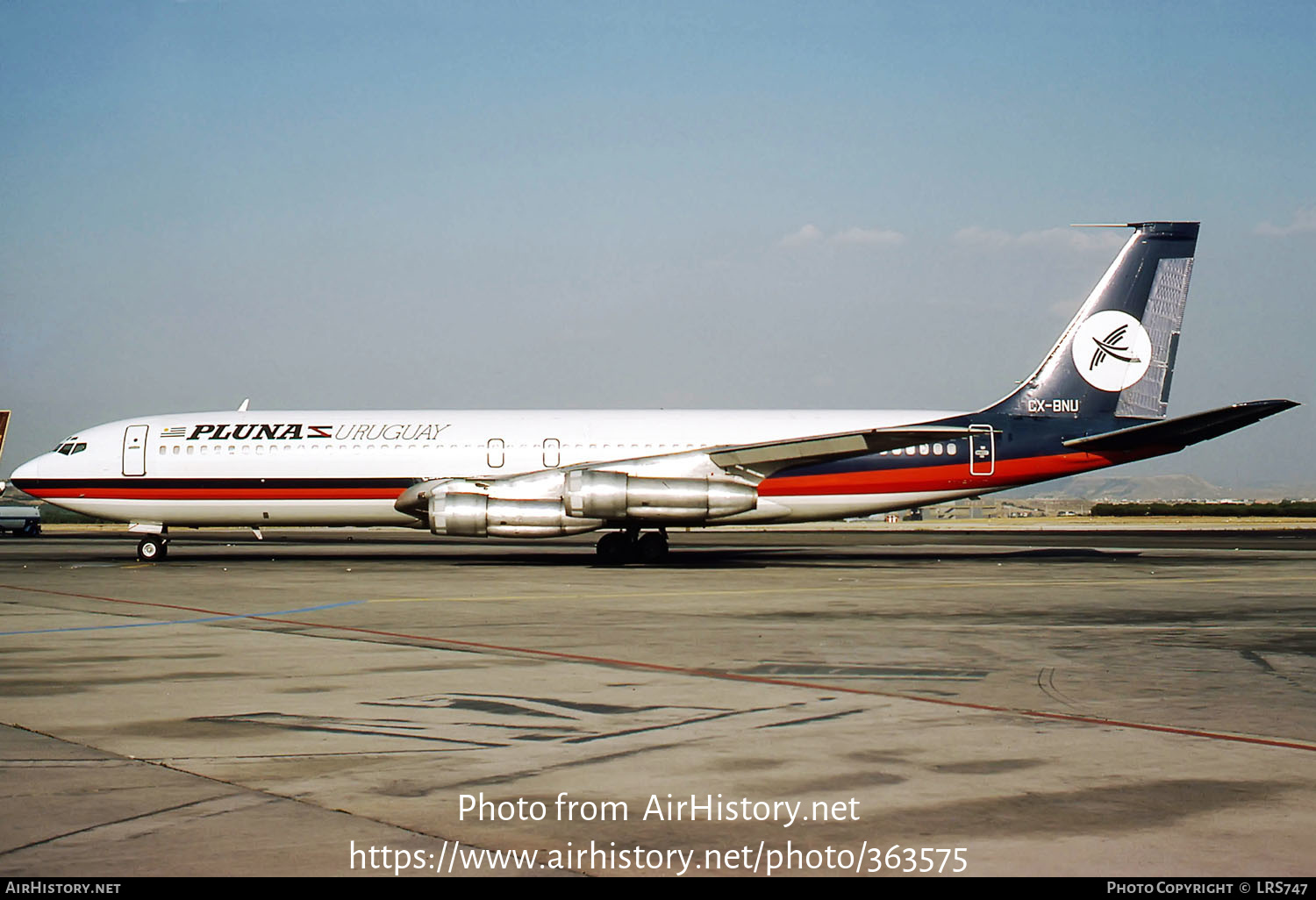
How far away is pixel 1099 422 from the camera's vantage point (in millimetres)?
32625

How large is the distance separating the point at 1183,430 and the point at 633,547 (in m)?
14.8

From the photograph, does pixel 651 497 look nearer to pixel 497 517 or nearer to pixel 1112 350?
pixel 497 517

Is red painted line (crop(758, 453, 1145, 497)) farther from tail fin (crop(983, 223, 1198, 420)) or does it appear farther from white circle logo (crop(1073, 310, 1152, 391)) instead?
white circle logo (crop(1073, 310, 1152, 391))

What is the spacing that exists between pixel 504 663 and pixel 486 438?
67.1 ft

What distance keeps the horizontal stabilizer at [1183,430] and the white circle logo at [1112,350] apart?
1.53 m

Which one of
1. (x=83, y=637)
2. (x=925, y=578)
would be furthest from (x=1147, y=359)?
(x=83, y=637)

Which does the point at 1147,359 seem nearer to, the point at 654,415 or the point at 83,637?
the point at 654,415

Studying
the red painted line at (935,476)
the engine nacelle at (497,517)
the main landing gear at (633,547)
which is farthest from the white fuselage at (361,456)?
the engine nacelle at (497,517)

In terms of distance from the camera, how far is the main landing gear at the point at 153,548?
3300 centimetres

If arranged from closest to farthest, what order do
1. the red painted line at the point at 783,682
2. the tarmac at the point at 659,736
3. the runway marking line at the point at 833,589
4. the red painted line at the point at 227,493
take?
1. the tarmac at the point at 659,736
2. the red painted line at the point at 783,682
3. the runway marking line at the point at 833,589
4. the red painted line at the point at 227,493

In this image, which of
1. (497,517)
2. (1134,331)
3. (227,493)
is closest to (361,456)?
(227,493)

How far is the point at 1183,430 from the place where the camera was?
99.1ft

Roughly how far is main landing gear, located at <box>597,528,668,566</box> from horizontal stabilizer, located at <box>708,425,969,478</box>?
269 centimetres

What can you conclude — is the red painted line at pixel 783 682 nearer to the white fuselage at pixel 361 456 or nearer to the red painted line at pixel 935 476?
the white fuselage at pixel 361 456
